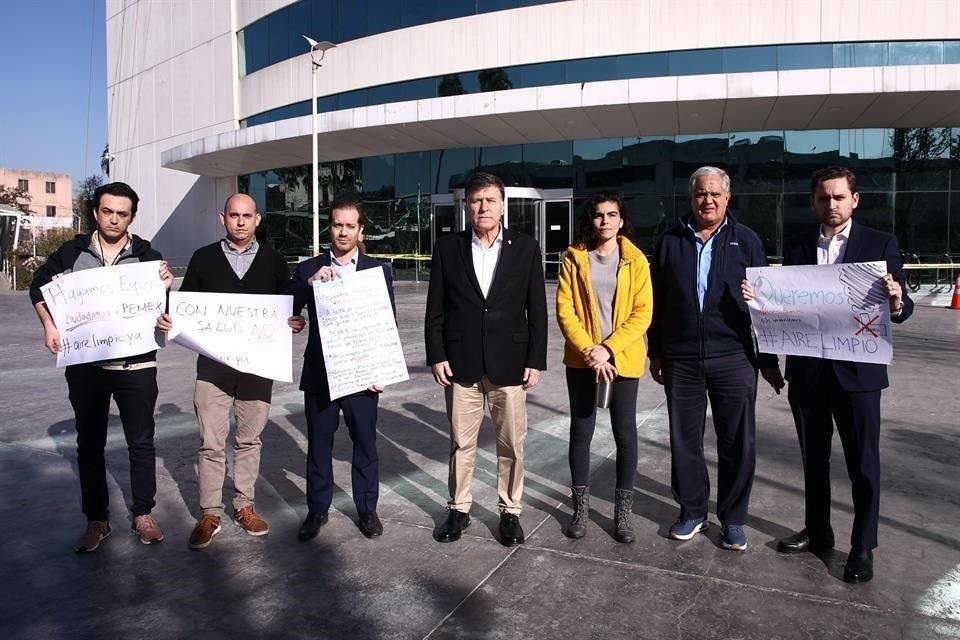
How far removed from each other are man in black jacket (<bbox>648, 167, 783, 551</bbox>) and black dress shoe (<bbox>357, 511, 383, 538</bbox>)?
165 centimetres

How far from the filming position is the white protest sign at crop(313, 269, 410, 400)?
12.7ft

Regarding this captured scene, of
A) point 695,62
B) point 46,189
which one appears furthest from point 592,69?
point 46,189

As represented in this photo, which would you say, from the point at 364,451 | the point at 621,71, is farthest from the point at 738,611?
the point at 621,71

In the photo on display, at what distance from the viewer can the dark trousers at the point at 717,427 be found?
371 centimetres

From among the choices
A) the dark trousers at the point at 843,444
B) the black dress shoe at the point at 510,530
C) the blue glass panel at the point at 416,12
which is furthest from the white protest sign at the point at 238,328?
the blue glass panel at the point at 416,12

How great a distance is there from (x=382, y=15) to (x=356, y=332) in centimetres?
2286

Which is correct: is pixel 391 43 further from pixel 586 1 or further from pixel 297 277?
pixel 297 277

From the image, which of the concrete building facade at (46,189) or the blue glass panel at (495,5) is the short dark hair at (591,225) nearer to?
the blue glass panel at (495,5)

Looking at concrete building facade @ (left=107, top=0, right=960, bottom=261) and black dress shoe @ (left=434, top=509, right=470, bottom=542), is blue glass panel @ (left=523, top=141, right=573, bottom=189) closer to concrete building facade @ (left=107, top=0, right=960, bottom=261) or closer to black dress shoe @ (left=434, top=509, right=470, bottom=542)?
concrete building facade @ (left=107, top=0, right=960, bottom=261)

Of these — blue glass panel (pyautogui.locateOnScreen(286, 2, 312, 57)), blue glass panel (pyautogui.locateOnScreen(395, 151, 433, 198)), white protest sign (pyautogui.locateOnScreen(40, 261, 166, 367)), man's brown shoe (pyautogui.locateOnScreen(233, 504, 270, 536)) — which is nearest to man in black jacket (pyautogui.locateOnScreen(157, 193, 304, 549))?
man's brown shoe (pyautogui.locateOnScreen(233, 504, 270, 536))

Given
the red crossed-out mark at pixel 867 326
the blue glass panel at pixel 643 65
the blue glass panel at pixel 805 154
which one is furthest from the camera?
the blue glass panel at pixel 805 154

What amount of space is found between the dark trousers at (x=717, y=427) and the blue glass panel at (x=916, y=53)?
65.6 ft

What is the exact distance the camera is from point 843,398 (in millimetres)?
3428

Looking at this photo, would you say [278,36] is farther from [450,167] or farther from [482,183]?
[482,183]
